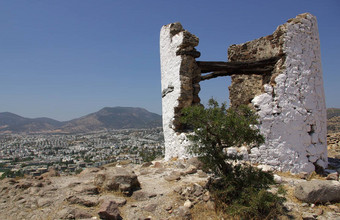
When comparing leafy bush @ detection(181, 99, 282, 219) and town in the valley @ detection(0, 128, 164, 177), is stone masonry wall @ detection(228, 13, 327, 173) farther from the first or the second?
town in the valley @ detection(0, 128, 164, 177)

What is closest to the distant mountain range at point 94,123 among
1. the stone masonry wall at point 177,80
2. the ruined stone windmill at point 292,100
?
the stone masonry wall at point 177,80

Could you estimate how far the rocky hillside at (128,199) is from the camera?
430 centimetres

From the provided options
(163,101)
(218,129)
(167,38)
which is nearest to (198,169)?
(218,129)

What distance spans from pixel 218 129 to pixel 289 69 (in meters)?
3.57

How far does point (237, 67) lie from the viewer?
795cm

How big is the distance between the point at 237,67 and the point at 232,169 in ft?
13.5

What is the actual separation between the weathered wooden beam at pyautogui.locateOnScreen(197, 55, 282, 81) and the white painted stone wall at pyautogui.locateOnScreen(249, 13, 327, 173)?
58 cm

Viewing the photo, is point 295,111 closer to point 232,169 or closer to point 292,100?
point 292,100

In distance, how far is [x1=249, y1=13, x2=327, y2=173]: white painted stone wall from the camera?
6.57m

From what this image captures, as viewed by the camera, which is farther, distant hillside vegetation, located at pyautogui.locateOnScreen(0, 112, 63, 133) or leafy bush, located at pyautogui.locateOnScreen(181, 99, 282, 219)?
distant hillside vegetation, located at pyautogui.locateOnScreen(0, 112, 63, 133)

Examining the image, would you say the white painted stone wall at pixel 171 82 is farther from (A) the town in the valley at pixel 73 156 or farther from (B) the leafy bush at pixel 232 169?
(B) the leafy bush at pixel 232 169

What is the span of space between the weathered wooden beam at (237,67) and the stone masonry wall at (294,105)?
0.93 feet

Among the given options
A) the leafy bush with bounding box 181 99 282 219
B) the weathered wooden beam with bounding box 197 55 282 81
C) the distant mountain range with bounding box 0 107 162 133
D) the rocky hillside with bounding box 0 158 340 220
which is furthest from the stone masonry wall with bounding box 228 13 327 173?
the distant mountain range with bounding box 0 107 162 133

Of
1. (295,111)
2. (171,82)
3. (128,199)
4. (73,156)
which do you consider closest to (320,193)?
(295,111)
